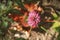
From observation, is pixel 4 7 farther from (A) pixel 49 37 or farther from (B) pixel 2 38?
(A) pixel 49 37

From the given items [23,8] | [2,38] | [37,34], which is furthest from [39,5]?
[2,38]

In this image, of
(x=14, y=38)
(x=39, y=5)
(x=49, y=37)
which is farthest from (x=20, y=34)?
(x=39, y=5)

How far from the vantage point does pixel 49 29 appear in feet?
8.95

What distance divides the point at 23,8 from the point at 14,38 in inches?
17.1

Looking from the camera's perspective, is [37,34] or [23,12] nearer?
[37,34]

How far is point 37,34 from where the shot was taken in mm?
2682

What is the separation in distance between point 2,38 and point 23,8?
47 centimetres

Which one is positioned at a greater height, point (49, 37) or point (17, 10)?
point (17, 10)

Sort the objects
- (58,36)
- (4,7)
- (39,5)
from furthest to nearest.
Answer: (39,5)
(4,7)
(58,36)

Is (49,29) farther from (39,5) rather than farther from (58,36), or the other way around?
(39,5)

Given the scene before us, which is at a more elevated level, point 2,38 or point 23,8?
point 23,8

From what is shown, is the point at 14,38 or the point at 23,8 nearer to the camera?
the point at 14,38

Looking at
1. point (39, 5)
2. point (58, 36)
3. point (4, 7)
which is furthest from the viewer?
point (39, 5)

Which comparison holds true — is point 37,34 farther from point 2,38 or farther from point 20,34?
point 2,38
